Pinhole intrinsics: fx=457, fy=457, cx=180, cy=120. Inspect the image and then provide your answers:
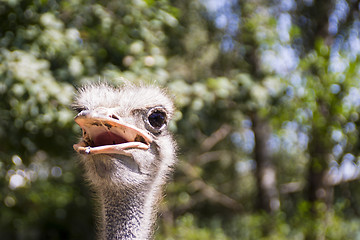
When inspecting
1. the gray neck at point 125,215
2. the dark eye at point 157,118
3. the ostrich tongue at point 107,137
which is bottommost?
the gray neck at point 125,215

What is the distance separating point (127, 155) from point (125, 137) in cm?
6

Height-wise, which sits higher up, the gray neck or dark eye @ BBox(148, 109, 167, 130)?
dark eye @ BBox(148, 109, 167, 130)

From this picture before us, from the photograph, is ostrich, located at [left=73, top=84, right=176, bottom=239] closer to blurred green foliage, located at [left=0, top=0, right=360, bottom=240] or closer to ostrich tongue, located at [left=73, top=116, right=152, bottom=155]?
ostrich tongue, located at [left=73, top=116, right=152, bottom=155]

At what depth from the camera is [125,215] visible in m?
1.72

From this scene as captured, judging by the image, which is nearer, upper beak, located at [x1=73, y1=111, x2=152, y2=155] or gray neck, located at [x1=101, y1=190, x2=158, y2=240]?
upper beak, located at [x1=73, y1=111, x2=152, y2=155]

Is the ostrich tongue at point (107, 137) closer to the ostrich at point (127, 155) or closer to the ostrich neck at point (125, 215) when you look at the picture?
the ostrich at point (127, 155)

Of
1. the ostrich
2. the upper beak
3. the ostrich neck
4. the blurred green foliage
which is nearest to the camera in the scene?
the upper beak

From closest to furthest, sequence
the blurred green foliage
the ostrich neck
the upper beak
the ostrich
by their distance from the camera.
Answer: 1. the upper beak
2. the ostrich
3. the ostrich neck
4. the blurred green foliage

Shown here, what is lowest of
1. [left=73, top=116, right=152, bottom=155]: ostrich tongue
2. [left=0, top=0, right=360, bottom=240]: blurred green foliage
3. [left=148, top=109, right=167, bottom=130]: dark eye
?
[left=0, top=0, right=360, bottom=240]: blurred green foliage

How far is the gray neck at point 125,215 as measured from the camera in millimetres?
1712

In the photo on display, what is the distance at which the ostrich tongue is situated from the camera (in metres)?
1.45

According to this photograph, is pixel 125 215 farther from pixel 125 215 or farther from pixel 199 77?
pixel 199 77

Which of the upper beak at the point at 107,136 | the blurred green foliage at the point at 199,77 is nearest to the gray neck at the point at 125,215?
the upper beak at the point at 107,136

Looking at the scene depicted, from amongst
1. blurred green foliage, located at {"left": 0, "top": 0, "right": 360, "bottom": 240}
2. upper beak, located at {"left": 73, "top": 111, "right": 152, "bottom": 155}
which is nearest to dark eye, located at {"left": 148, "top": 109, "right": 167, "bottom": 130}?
upper beak, located at {"left": 73, "top": 111, "right": 152, "bottom": 155}
